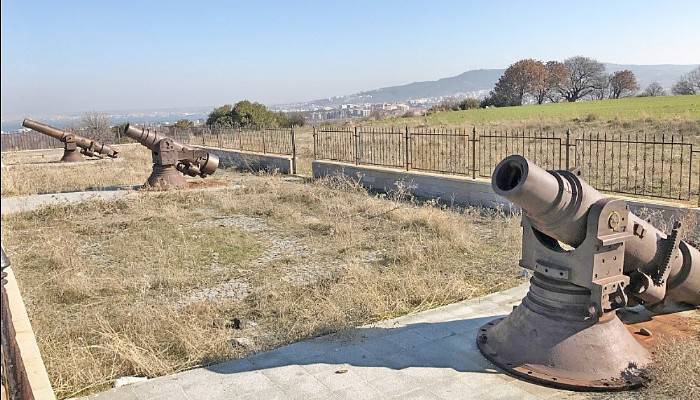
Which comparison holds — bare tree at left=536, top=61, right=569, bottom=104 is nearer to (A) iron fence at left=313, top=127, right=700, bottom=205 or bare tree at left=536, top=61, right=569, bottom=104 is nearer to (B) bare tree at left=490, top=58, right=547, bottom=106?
(B) bare tree at left=490, top=58, right=547, bottom=106

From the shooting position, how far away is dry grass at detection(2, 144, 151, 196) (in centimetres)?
1808

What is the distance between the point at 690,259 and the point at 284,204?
33.2ft

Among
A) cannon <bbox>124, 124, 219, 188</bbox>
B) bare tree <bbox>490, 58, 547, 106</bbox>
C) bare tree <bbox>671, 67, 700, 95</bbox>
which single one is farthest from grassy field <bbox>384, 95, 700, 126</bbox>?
bare tree <bbox>671, 67, 700, 95</bbox>

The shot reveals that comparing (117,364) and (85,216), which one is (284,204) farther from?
(117,364)

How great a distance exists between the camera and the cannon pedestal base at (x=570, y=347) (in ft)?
14.6

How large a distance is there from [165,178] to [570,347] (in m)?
14.1

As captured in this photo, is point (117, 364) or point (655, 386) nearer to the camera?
point (655, 386)

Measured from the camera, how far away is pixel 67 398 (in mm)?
4590

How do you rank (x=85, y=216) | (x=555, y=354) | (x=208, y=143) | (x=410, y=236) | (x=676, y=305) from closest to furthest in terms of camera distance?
(x=555, y=354)
(x=676, y=305)
(x=410, y=236)
(x=85, y=216)
(x=208, y=143)

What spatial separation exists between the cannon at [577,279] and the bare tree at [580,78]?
85.7m

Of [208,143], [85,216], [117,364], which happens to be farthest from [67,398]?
[208,143]

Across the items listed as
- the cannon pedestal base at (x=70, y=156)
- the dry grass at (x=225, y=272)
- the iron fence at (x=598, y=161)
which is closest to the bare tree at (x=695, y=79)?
the iron fence at (x=598, y=161)

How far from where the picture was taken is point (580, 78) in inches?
3553

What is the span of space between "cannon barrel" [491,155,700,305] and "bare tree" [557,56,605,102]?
85.5m
